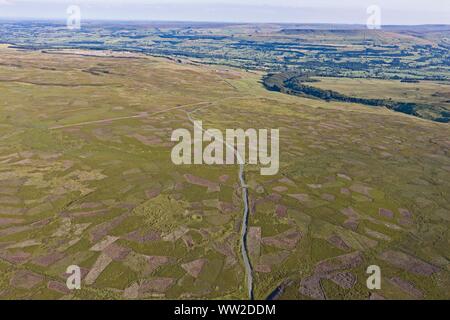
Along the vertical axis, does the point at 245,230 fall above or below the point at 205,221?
below

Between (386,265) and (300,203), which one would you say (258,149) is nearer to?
(300,203)

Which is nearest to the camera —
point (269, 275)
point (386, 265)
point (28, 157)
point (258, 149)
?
point (269, 275)

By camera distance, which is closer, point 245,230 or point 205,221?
point 245,230

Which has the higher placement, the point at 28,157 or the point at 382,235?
the point at 28,157

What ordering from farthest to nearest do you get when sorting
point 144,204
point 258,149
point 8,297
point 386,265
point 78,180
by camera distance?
point 258,149 < point 78,180 < point 144,204 < point 386,265 < point 8,297
